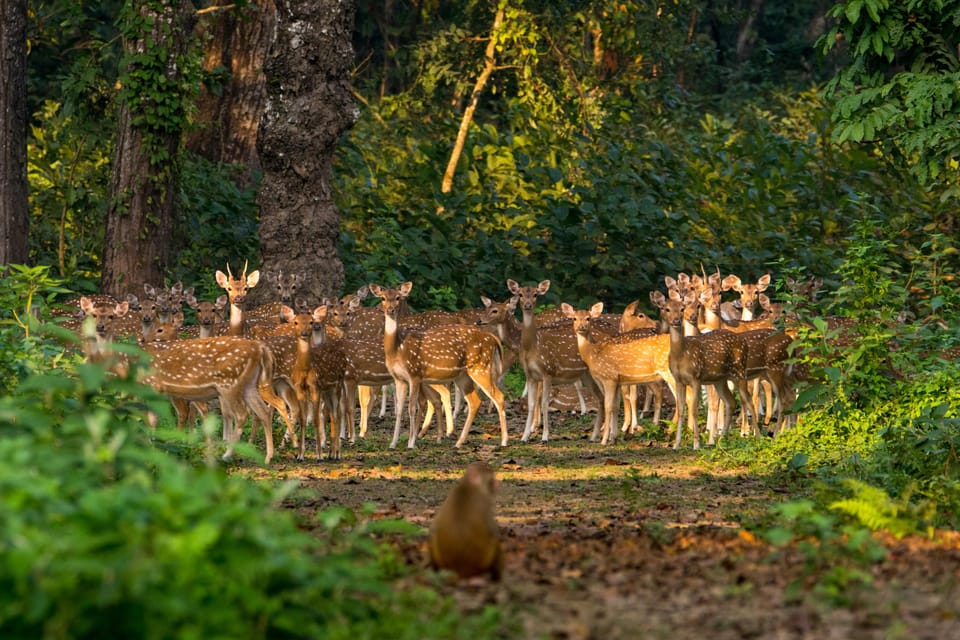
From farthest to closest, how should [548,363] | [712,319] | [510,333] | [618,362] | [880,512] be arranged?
[712,319] → [510,333] → [548,363] → [618,362] → [880,512]

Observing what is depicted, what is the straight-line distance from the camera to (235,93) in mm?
24984

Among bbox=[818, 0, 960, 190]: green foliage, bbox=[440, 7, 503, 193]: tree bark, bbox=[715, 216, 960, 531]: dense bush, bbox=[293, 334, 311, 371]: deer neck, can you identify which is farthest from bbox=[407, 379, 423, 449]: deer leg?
bbox=[440, 7, 503, 193]: tree bark

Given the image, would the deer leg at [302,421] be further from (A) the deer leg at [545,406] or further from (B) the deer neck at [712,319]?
(B) the deer neck at [712,319]

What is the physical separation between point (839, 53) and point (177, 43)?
2634 centimetres

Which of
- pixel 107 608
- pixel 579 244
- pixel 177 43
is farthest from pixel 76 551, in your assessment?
pixel 579 244

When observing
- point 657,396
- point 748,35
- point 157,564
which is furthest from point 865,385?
point 748,35

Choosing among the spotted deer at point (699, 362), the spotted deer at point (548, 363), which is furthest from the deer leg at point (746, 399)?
the spotted deer at point (548, 363)

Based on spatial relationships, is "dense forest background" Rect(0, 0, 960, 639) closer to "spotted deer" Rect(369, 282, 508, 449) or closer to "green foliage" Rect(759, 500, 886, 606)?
"green foliage" Rect(759, 500, 886, 606)

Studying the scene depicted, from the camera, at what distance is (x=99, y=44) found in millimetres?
23703

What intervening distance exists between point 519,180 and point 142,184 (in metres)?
6.95

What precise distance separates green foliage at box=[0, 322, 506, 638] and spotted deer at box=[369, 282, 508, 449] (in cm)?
886

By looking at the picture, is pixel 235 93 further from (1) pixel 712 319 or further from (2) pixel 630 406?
(2) pixel 630 406

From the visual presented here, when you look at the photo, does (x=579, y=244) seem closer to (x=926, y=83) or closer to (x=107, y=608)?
(x=926, y=83)

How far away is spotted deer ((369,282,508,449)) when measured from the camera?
609 inches
